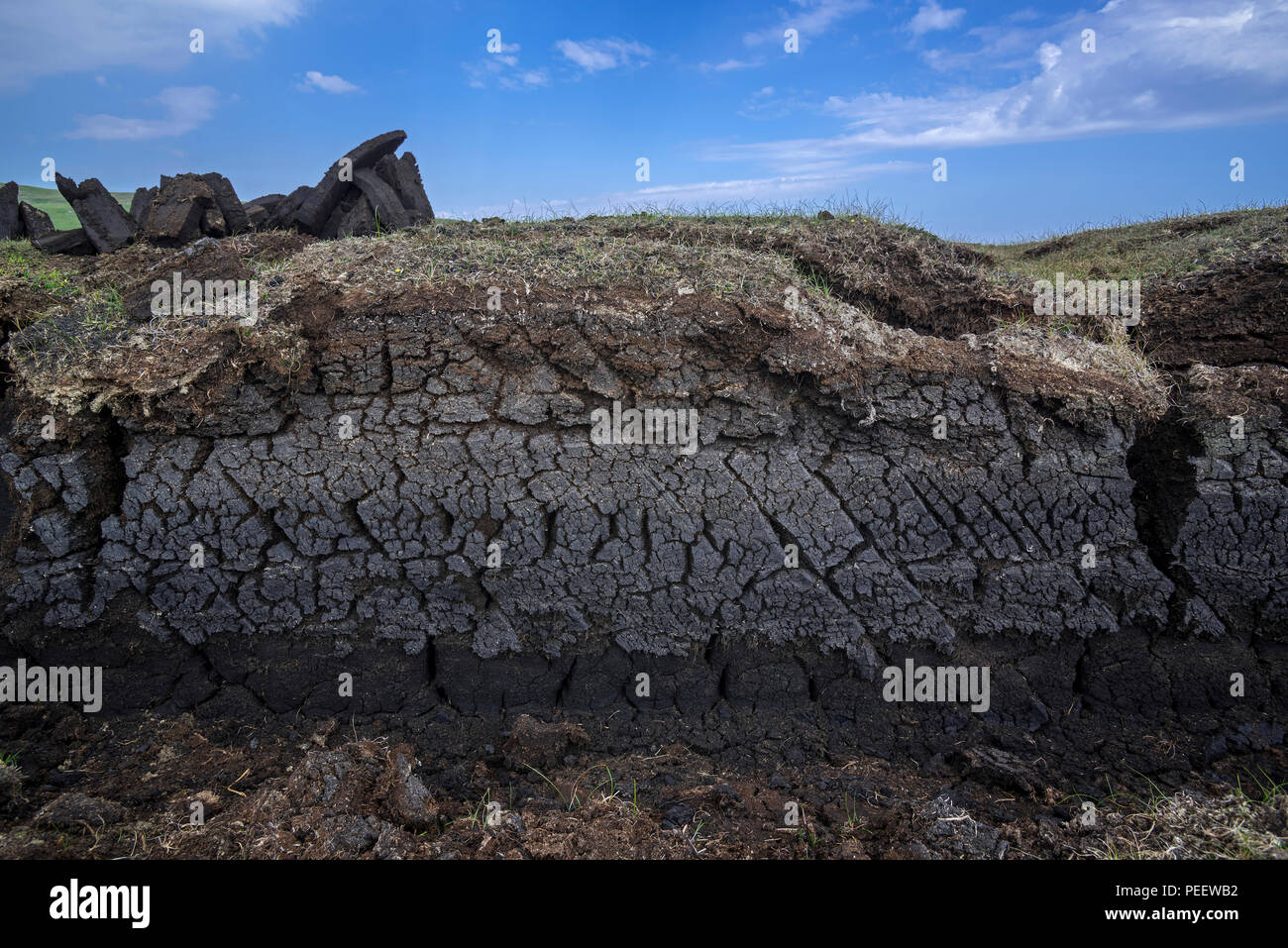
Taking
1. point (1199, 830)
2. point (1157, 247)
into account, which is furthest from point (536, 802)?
point (1157, 247)

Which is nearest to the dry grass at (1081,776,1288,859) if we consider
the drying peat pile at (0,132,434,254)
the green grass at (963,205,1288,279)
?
the green grass at (963,205,1288,279)

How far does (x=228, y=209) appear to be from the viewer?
715 centimetres

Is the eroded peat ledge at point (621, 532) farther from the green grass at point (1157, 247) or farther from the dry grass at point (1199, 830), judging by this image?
the green grass at point (1157, 247)

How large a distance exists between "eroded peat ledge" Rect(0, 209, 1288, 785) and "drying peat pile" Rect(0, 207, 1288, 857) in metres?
0.02

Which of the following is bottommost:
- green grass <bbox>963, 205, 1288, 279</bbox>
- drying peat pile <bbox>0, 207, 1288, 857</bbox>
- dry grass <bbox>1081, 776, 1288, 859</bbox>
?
dry grass <bbox>1081, 776, 1288, 859</bbox>

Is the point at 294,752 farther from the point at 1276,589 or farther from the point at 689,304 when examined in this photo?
the point at 1276,589

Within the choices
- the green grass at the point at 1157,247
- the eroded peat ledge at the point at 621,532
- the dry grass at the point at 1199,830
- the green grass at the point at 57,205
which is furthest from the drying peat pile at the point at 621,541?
the green grass at the point at 57,205

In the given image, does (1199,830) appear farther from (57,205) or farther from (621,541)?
(57,205)

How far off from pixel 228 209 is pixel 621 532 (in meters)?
5.69

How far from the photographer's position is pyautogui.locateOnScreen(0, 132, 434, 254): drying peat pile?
22.1 feet

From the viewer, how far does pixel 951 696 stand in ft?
14.1

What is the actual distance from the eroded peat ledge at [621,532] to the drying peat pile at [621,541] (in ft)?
0.06

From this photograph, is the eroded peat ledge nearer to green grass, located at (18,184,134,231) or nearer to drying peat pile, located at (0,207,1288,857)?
drying peat pile, located at (0,207,1288,857)

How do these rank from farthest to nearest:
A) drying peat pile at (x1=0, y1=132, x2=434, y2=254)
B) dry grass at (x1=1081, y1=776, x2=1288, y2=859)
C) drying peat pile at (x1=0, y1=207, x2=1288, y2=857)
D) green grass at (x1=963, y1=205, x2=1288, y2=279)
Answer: drying peat pile at (x1=0, y1=132, x2=434, y2=254)
green grass at (x1=963, y1=205, x2=1288, y2=279)
drying peat pile at (x1=0, y1=207, x2=1288, y2=857)
dry grass at (x1=1081, y1=776, x2=1288, y2=859)
